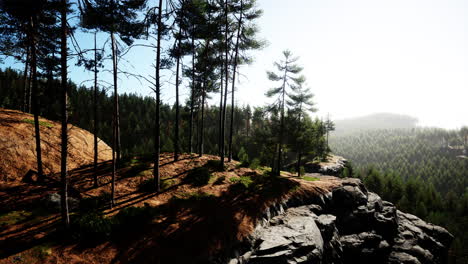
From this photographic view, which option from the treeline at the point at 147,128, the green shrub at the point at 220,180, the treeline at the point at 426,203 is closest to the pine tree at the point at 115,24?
the green shrub at the point at 220,180

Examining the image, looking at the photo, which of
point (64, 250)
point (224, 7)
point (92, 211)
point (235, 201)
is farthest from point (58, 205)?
point (224, 7)

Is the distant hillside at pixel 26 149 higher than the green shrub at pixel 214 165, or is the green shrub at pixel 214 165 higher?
the distant hillside at pixel 26 149

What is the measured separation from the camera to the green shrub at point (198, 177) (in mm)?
13978

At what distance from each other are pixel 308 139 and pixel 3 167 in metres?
26.4

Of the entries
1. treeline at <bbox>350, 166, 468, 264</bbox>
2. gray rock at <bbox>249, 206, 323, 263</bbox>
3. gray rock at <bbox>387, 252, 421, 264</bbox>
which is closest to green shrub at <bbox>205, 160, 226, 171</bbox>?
gray rock at <bbox>249, 206, 323, 263</bbox>

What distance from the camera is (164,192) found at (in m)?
12.3

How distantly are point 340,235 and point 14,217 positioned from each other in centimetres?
1913

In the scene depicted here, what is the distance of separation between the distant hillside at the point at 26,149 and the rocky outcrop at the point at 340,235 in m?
12.3

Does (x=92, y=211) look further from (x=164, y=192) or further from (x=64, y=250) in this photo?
(x=164, y=192)

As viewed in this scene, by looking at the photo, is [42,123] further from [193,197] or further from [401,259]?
[401,259]

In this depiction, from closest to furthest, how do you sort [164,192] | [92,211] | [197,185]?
[92,211], [164,192], [197,185]

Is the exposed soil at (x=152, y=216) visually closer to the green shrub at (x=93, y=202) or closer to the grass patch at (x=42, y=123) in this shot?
the green shrub at (x=93, y=202)

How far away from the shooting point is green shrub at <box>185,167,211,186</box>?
13978 mm

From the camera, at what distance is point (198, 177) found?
46.8 ft
